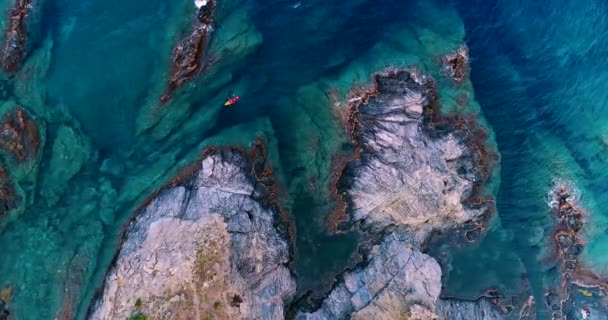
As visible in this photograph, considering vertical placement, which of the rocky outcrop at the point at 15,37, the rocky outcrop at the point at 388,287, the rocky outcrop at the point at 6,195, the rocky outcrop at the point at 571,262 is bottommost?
the rocky outcrop at the point at 571,262

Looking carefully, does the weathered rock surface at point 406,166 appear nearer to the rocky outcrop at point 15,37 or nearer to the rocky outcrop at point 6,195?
the rocky outcrop at point 6,195

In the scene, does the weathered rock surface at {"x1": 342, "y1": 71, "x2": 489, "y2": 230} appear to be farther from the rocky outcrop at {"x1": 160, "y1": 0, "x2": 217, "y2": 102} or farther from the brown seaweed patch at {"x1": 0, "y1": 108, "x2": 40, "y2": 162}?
the brown seaweed patch at {"x1": 0, "y1": 108, "x2": 40, "y2": 162}

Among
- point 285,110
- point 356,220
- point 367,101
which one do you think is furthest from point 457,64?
point 356,220

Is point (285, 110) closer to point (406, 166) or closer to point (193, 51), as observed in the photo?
point (193, 51)

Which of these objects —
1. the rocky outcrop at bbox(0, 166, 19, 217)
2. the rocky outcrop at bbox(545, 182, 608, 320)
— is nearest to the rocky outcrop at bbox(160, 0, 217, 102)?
the rocky outcrop at bbox(0, 166, 19, 217)

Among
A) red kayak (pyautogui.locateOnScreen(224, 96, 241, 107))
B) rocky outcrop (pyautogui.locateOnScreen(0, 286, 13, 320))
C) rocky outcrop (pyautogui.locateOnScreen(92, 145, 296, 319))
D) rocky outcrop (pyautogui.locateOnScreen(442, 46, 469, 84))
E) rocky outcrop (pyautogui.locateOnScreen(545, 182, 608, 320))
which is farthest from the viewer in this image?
rocky outcrop (pyautogui.locateOnScreen(545, 182, 608, 320))

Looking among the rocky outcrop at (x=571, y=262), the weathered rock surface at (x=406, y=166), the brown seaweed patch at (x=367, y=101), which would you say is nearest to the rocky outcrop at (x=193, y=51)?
the brown seaweed patch at (x=367, y=101)
